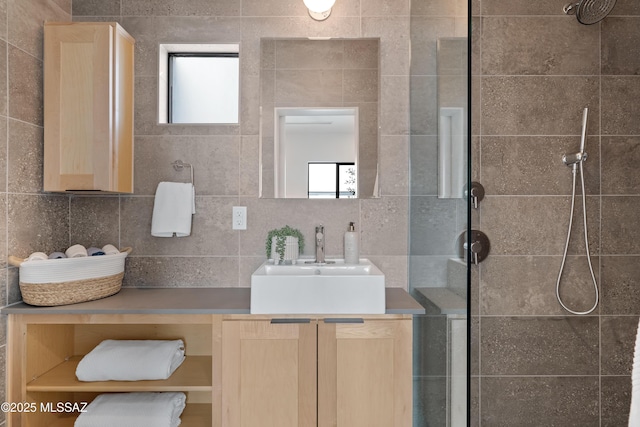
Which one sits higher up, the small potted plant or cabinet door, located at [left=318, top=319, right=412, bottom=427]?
the small potted plant

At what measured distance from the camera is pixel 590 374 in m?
1.74

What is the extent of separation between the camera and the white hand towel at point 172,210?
1.92 meters

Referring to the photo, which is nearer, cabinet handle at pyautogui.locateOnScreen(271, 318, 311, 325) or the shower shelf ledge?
the shower shelf ledge

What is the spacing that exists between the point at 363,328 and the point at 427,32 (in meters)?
1.17

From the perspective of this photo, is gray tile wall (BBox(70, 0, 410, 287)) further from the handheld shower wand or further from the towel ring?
the handheld shower wand

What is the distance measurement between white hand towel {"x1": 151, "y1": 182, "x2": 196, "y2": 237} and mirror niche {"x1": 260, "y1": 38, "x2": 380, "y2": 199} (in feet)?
1.24

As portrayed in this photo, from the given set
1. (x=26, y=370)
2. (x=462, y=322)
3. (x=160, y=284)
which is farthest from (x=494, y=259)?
(x=26, y=370)

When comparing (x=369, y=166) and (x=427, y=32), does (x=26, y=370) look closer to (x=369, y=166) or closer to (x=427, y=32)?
(x=369, y=166)

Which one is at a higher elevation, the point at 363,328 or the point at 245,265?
the point at 245,265

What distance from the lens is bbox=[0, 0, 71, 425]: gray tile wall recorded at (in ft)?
5.05

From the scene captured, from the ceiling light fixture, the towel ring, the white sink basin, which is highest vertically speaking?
the ceiling light fixture

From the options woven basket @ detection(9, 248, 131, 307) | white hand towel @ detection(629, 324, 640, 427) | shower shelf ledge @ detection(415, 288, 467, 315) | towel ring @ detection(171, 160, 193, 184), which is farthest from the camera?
towel ring @ detection(171, 160, 193, 184)

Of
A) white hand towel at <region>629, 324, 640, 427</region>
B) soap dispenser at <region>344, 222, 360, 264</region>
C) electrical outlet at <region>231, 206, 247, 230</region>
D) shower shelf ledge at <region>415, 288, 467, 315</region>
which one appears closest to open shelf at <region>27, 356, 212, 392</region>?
electrical outlet at <region>231, 206, 247, 230</region>

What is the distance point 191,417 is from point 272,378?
57 centimetres
